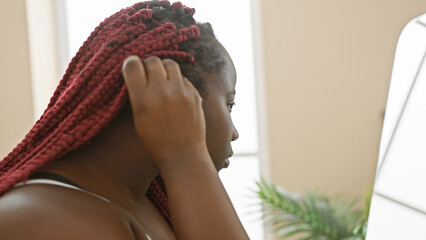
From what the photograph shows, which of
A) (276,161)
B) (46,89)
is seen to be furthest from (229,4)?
(46,89)

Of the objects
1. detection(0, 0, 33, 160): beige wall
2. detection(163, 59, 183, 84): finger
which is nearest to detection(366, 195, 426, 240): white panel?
detection(163, 59, 183, 84): finger

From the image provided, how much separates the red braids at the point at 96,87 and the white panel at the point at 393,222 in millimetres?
350

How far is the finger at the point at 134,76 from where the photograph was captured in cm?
70

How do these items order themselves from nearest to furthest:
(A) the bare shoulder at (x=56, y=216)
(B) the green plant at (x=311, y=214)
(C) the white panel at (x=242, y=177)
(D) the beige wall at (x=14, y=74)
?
(A) the bare shoulder at (x=56, y=216)
(B) the green plant at (x=311, y=214)
(D) the beige wall at (x=14, y=74)
(C) the white panel at (x=242, y=177)

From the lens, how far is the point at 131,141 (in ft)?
2.74

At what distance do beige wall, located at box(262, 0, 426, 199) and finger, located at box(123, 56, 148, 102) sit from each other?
9.40ft

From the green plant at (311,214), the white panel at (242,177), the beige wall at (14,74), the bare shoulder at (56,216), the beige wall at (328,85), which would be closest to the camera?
the bare shoulder at (56,216)

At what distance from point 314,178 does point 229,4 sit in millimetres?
1288

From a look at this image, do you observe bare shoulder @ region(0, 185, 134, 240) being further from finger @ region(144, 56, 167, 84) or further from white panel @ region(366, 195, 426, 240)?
white panel @ region(366, 195, 426, 240)

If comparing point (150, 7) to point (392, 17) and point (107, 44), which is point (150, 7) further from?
point (392, 17)

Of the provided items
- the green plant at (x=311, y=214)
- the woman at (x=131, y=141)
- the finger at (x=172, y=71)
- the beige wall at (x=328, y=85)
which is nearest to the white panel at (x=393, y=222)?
the woman at (x=131, y=141)

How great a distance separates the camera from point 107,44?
797 mm

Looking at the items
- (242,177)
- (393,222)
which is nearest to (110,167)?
(393,222)

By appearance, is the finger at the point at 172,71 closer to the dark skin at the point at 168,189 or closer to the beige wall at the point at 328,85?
the dark skin at the point at 168,189
